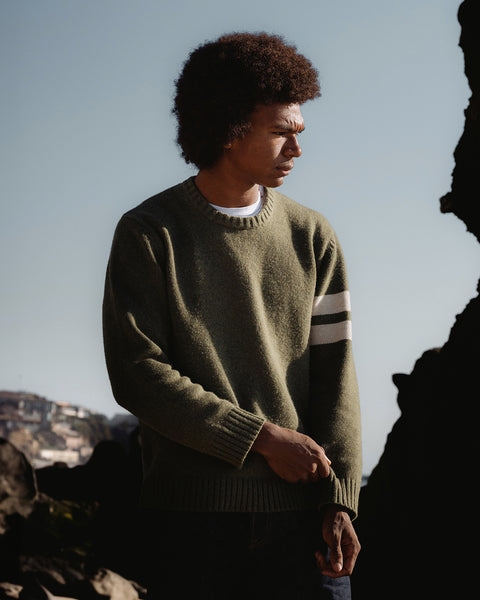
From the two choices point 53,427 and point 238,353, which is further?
point 53,427

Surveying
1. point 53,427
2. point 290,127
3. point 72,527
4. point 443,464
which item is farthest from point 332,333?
A: point 53,427

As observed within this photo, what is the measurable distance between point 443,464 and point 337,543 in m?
2.38

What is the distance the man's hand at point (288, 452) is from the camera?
2549mm

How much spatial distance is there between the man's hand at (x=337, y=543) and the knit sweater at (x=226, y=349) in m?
0.05

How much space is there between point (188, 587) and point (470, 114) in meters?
3.27

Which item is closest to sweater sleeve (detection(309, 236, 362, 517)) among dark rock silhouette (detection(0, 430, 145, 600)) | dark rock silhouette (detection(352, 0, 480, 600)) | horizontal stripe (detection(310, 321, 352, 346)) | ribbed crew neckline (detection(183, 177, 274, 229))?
horizontal stripe (detection(310, 321, 352, 346))

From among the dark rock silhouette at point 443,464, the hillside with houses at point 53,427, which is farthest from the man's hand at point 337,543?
the hillside with houses at point 53,427

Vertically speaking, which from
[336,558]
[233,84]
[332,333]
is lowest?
[336,558]

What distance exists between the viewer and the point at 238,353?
2.70 m

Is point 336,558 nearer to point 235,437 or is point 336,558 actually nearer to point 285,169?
point 235,437

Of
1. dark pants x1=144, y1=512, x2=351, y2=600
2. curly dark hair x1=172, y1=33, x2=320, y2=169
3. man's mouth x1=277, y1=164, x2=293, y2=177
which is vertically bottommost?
dark pants x1=144, y1=512, x2=351, y2=600

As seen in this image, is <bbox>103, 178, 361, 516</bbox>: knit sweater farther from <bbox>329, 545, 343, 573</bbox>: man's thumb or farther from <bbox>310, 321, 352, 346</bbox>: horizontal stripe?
<bbox>329, 545, 343, 573</bbox>: man's thumb

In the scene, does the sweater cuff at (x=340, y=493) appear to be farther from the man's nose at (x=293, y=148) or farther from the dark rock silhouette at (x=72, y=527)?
the dark rock silhouette at (x=72, y=527)

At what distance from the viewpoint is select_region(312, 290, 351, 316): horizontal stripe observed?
9.52 feet
